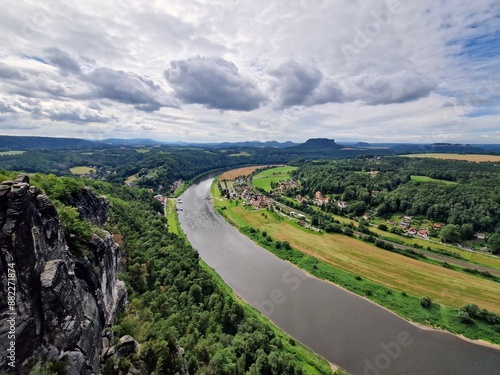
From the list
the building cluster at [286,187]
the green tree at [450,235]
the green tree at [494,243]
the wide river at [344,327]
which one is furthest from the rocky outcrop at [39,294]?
the building cluster at [286,187]

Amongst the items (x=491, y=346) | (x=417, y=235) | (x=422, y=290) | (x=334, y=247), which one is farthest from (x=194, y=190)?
(x=491, y=346)

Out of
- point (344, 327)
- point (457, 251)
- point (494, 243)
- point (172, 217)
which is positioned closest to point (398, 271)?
point (457, 251)

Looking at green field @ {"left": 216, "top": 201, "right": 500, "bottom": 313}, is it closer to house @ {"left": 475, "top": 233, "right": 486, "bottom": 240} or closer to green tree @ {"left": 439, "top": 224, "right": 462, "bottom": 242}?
green tree @ {"left": 439, "top": 224, "right": 462, "bottom": 242}

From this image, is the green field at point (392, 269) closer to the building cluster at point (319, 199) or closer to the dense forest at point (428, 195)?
the dense forest at point (428, 195)

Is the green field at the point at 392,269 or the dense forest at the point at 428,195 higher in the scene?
the dense forest at the point at 428,195

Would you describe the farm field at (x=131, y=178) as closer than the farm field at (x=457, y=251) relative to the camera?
No

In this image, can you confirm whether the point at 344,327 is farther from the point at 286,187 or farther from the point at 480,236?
the point at 286,187
